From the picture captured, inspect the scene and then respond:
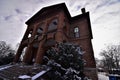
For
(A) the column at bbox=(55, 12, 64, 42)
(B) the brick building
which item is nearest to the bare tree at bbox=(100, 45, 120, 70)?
(B) the brick building

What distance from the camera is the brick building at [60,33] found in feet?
40.3

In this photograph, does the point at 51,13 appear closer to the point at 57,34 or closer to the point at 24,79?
the point at 57,34

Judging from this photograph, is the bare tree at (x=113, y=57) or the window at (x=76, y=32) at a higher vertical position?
the window at (x=76, y=32)

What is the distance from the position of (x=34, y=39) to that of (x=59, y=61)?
8.95 m

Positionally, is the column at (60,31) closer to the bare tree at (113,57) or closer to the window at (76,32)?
the window at (76,32)

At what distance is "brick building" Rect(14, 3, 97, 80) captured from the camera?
12277mm

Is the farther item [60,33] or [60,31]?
[60,31]

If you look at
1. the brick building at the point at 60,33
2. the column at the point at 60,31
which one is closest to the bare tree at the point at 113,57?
the brick building at the point at 60,33

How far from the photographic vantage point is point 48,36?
43.2ft

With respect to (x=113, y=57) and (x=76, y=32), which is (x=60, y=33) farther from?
(x=113, y=57)

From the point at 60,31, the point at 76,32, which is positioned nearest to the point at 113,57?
the point at 76,32

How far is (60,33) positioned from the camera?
1215cm

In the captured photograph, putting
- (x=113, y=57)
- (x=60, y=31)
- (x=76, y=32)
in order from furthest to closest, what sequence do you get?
1. (x=113, y=57)
2. (x=76, y=32)
3. (x=60, y=31)

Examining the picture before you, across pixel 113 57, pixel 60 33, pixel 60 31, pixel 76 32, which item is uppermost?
pixel 76 32
